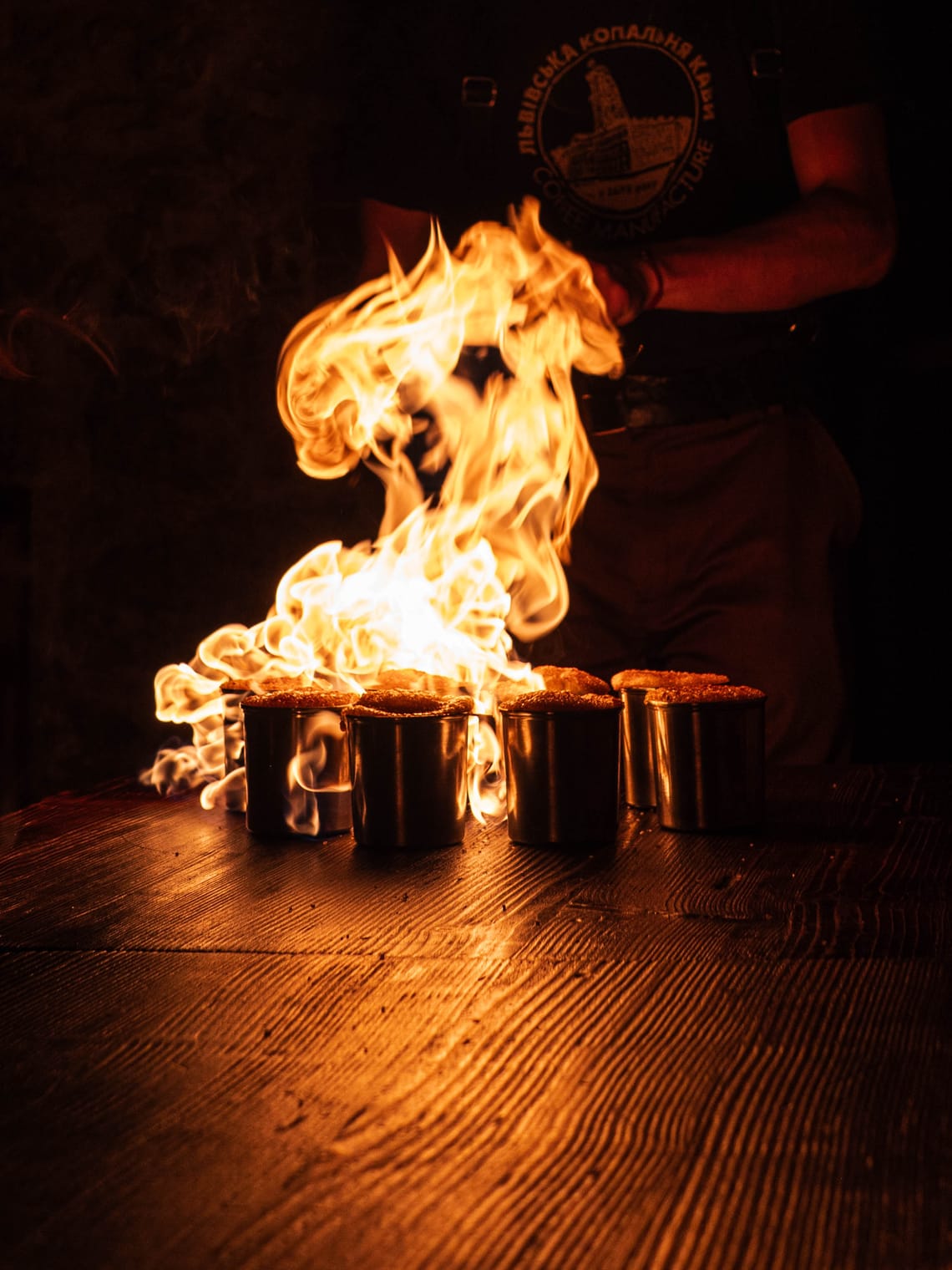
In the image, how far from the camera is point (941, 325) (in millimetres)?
4059

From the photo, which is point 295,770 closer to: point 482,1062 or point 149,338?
point 482,1062

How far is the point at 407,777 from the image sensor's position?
1913 millimetres

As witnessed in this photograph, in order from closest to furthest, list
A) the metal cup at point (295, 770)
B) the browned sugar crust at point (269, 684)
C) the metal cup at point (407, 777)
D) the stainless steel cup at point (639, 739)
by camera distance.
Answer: the metal cup at point (407, 777) → the metal cup at point (295, 770) → the stainless steel cup at point (639, 739) → the browned sugar crust at point (269, 684)

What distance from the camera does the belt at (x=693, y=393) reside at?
3.30 meters

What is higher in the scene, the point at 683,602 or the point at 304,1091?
the point at 683,602

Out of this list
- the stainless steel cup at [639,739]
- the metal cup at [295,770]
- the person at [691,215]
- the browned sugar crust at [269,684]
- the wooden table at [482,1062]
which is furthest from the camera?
the person at [691,215]

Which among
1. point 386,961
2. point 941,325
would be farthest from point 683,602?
point 386,961

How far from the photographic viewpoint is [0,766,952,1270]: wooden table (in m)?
0.76

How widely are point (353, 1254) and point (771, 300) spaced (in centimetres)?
276

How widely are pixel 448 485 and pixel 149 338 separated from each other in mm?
1718

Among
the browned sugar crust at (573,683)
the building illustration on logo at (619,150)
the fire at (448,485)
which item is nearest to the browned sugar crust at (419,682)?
the fire at (448,485)

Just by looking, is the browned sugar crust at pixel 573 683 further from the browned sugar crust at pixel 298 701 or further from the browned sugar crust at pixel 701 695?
the browned sugar crust at pixel 298 701

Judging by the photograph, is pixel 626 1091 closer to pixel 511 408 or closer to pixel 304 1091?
pixel 304 1091

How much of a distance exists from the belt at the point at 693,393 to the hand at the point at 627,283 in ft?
1.66
